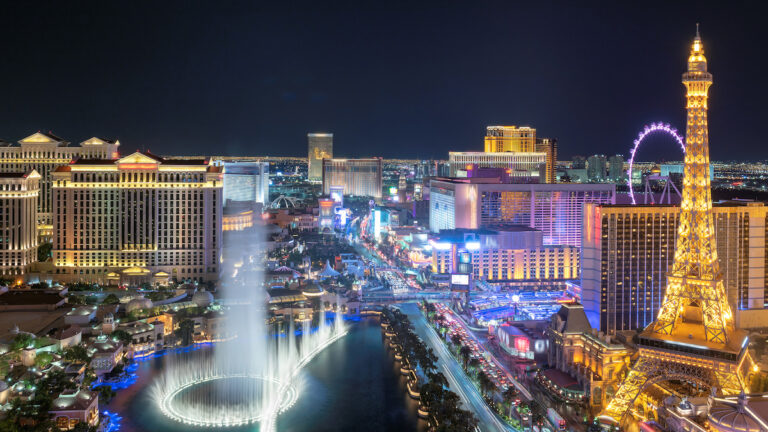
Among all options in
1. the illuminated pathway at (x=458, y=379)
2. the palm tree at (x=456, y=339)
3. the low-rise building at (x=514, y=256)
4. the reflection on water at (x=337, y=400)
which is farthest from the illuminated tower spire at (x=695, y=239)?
the low-rise building at (x=514, y=256)

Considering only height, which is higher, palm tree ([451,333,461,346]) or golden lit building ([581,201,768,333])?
golden lit building ([581,201,768,333])

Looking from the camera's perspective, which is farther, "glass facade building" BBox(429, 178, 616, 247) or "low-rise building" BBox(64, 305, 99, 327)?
"glass facade building" BBox(429, 178, 616, 247)

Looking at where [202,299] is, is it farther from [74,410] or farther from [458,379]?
[458,379]

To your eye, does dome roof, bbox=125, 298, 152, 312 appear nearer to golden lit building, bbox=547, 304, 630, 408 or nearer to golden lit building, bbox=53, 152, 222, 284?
golden lit building, bbox=53, 152, 222, 284

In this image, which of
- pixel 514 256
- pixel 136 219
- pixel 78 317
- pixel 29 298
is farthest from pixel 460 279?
pixel 29 298

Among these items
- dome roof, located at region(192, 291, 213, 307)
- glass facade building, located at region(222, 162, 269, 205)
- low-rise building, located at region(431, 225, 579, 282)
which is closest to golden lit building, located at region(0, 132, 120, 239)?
dome roof, located at region(192, 291, 213, 307)

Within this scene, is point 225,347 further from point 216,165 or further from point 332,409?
point 216,165
